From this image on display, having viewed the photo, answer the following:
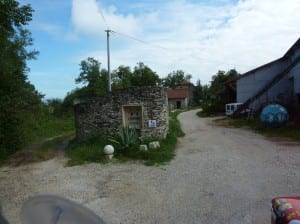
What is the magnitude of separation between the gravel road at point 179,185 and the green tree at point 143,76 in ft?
122

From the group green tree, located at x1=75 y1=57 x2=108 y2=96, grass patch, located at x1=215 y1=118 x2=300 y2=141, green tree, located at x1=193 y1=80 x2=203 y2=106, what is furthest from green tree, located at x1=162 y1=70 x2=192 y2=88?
grass patch, located at x1=215 y1=118 x2=300 y2=141

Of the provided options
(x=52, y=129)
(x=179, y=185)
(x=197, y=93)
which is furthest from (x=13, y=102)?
(x=197, y=93)

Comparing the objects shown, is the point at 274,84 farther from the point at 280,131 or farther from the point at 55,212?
the point at 55,212

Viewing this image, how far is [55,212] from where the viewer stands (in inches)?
60.6

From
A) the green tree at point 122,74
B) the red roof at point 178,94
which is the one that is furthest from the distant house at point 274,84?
the red roof at point 178,94

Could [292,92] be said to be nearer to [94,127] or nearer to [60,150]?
[94,127]

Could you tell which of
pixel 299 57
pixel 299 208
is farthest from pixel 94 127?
pixel 299 57

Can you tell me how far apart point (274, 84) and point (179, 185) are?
54.7 feet

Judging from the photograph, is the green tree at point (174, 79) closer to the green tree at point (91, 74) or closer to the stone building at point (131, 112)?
the green tree at point (91, 74)

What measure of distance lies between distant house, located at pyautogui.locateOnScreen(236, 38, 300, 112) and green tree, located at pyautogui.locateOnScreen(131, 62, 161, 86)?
82.1ft

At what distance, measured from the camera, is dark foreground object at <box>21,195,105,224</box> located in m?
1.42

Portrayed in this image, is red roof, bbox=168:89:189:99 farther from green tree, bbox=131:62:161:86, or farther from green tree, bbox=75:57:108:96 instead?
green tree, bbox=75:57:108:96

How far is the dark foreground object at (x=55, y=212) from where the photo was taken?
4.67 feet

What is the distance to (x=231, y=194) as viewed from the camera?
255 inches
